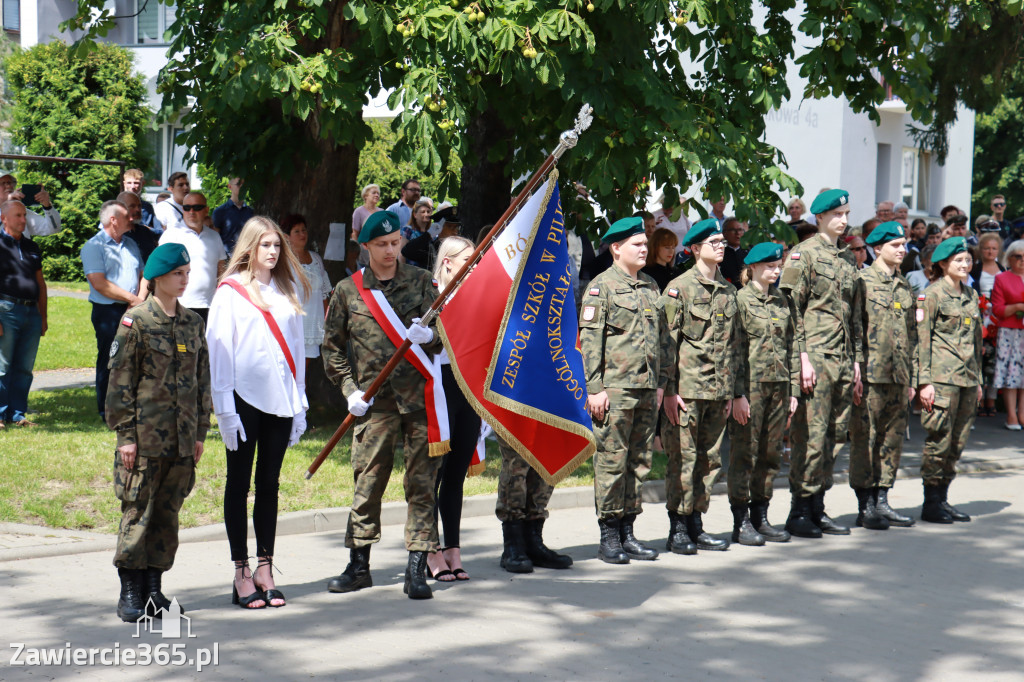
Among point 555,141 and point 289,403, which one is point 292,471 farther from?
point 555,141

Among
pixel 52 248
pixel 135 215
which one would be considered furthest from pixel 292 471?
pixel 52 248

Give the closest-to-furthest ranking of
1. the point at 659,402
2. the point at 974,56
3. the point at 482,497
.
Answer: the point at 659,402 < the point at 482,497 < the point at 974,56

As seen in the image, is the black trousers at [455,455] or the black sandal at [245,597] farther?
the black trousers at [455,455]

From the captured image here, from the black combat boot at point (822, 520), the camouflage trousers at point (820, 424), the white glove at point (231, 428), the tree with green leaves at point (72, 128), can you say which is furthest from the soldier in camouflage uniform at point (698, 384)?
the tree with green leaves at point (72, 128)

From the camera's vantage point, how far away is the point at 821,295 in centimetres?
895

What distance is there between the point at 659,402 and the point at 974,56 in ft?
31.4

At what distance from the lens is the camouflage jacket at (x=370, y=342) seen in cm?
686

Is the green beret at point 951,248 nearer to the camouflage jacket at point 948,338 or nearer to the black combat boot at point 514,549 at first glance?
the camouflage jacket at point 948,338

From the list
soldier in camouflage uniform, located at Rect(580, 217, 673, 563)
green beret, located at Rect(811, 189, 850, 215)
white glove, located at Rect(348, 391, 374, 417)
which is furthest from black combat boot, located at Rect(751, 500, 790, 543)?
white glove, located at Rect(348, 391, 374, 417)

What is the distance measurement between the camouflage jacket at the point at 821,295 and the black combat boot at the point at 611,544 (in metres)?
2.12

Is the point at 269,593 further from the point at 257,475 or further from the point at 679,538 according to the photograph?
the point at 679,538

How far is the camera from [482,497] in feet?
31.6

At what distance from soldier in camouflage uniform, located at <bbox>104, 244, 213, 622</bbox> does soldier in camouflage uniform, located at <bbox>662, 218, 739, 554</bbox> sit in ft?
10.8

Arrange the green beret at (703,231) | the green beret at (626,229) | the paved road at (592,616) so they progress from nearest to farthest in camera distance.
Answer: the paved road at (592,616) < the green beret at (626,229) < the green beret at (703,231)
